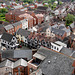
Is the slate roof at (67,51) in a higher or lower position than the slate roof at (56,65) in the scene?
lower

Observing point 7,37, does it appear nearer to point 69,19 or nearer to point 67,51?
point 67,51

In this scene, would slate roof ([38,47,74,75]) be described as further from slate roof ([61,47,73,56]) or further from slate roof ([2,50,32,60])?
slate roof ([61,47,73,56])

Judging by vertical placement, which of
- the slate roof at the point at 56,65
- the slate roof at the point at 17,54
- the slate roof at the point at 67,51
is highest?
the slate roof at the point at 56,65

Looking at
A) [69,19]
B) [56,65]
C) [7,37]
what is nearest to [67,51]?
[56,65]

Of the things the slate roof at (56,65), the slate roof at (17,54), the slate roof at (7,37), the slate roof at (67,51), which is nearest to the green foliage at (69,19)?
the slate roof at (67,51)

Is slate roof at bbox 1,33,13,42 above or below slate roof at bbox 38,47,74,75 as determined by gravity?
below

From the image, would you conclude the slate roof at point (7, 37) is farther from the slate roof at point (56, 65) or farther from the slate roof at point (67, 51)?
the slate roof at point (56, 65)

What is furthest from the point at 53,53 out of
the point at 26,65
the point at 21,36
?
the point at 21,36

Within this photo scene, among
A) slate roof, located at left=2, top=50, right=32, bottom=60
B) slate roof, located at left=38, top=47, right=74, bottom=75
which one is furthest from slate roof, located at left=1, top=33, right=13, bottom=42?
slate roof, located at left=38, top=47, right=74, bottom=75
